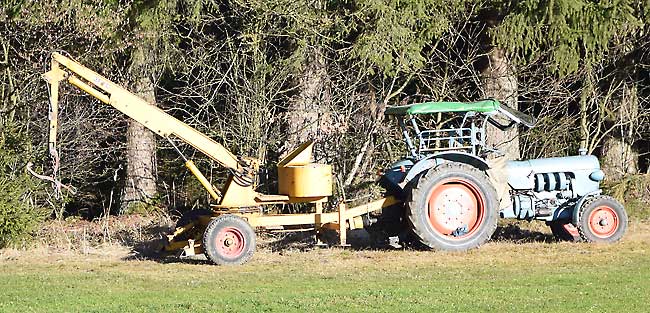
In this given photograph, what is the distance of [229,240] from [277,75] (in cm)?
427

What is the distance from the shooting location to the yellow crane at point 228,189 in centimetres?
1392

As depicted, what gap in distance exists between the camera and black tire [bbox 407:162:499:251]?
47.2 ft

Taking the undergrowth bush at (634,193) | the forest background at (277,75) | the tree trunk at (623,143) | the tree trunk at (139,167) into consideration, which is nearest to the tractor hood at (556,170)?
the forest background at (277,75)

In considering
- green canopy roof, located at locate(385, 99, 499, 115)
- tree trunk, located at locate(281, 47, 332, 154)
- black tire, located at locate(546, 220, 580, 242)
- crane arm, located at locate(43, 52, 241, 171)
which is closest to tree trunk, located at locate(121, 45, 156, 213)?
tree trunk, located at locate(281, 47, 332, 154)

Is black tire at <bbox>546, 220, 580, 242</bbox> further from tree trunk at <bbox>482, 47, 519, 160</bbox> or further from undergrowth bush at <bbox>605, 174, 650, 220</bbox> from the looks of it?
undergrowth bush at <bbox>605, 174, 650, 220</bbox>

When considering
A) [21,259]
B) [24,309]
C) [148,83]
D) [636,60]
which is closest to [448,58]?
[636,60]

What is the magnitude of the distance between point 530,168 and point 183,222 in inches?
189

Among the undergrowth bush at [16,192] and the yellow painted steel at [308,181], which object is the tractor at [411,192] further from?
the undergrowth bush at [16,192]

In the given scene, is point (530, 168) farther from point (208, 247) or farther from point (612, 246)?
point (208, 247)

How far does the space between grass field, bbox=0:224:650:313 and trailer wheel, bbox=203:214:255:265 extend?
180 millimetres

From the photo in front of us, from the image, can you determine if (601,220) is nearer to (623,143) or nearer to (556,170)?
(556,170)

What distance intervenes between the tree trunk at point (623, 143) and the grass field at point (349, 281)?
14.6 feet

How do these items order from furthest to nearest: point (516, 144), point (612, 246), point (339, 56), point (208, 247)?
point (516, 144)
point (339, 56)
point (612, 246)
point (208, 247)

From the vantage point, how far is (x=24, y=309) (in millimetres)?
10773
